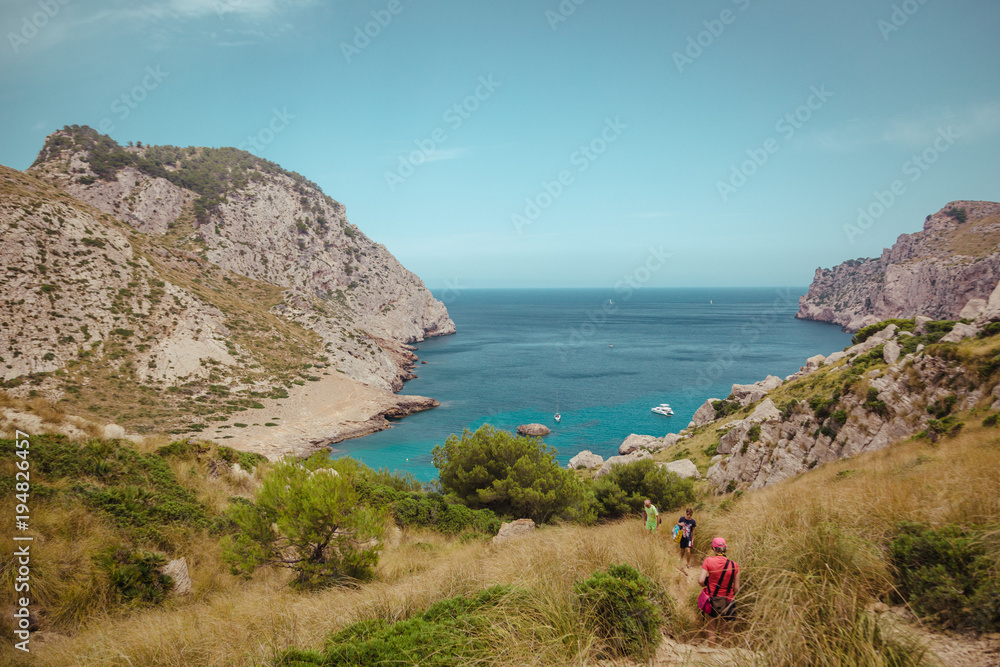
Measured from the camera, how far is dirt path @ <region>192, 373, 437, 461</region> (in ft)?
128

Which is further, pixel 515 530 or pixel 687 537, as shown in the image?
pixel 515 530

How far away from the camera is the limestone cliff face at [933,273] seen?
84.1m

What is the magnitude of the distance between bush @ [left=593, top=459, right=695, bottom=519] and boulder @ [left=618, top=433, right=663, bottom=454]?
2108 centimetres

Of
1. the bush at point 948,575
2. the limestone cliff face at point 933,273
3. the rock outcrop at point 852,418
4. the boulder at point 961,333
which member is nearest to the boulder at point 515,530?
the bush at point 948,575

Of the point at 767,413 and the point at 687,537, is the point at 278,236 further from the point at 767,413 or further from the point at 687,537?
the point at 687,537

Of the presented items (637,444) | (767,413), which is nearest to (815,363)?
(767,413)

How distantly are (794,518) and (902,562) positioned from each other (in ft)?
3.90

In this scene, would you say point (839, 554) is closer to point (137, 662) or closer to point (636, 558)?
point (636, 558)

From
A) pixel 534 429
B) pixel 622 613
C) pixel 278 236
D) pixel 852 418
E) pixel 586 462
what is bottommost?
pixel 534 429

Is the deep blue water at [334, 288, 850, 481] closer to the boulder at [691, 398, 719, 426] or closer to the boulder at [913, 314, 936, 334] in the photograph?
the boulder at [691, 398, 719, 426]

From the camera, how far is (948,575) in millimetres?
4008

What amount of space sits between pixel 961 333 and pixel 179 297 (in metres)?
65.5

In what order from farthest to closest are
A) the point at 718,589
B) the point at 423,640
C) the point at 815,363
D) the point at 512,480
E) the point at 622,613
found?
the point at 815,363 → the point at 512,480 → the point at 718,589 → the point at 622,613 → the point at 423,640

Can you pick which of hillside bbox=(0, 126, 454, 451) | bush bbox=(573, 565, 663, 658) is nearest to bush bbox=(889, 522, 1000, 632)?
bush bbox=(573, 565, 663, 658)
